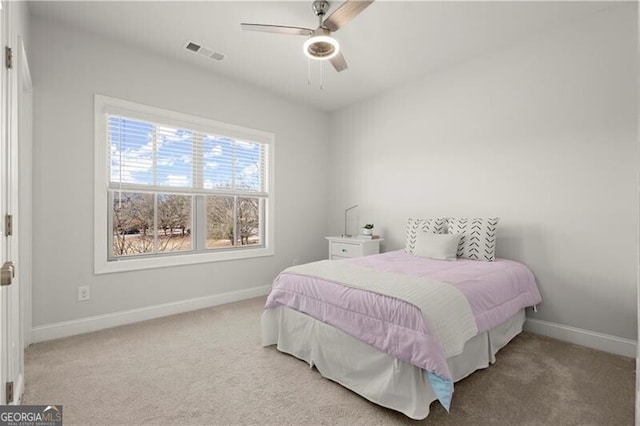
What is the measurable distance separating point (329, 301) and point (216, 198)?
2313mm

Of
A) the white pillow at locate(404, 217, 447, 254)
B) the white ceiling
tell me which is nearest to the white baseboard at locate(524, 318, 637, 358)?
the white pillow at locate(404, 217, 447, 254)

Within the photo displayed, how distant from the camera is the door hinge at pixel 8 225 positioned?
1.41 m

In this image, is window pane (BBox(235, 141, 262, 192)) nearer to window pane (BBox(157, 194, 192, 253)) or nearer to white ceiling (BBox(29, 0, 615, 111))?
window pane (BBox(157, 194, 192, 253))

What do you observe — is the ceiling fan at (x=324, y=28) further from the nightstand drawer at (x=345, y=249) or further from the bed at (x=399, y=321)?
the nightstand drawer at (x=345, y=249)

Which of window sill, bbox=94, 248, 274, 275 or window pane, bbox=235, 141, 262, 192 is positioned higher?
window pane, bbox=235, 141, 262, 192

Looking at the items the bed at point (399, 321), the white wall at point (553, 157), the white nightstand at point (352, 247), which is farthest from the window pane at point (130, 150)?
the white wall at point (553, 157)

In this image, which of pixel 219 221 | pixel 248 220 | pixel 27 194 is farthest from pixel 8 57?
pixel 248 220

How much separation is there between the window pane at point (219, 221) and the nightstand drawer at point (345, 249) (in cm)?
134

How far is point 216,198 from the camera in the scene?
3.83 meters

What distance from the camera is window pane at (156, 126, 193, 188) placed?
130 inches

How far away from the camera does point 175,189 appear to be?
3371 mm

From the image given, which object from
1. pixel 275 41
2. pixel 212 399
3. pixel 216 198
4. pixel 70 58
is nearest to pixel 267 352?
pixel 212 399

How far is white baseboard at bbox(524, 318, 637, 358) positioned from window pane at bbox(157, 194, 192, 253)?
360cm

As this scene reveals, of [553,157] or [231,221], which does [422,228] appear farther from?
[231,221]
